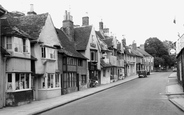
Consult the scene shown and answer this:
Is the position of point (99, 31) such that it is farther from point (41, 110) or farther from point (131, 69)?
point (41, 110)

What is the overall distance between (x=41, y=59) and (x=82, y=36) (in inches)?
565

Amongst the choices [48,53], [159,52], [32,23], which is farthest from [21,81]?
[159,52]

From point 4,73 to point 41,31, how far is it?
20.8ft

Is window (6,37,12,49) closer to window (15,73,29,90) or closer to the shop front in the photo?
A: window (15,73,29,90)

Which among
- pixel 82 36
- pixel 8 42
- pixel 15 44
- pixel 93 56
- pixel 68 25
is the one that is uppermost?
pixel 68 25

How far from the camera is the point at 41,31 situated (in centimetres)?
2094

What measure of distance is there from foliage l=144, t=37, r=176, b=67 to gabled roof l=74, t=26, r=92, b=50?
56.1 meters

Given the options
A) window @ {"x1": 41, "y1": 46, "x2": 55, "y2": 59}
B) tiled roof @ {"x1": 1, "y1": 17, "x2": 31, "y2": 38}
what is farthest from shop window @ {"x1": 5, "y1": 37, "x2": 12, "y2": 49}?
window @ {"x1": 41, "y1": 46, "x2": 55, "y2": 59}

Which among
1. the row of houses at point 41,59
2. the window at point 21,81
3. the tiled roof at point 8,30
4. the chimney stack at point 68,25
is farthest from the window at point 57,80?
the chimney stack at point 68,25

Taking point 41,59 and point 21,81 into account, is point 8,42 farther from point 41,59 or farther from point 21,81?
point 41,59

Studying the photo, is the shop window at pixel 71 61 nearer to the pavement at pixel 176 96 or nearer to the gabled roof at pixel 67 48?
the gabled roof at pixel 67 48

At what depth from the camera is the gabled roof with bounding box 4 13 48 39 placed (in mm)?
20875

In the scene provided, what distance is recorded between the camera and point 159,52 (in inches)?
3425

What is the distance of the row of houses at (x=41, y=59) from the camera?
16.4 metres
